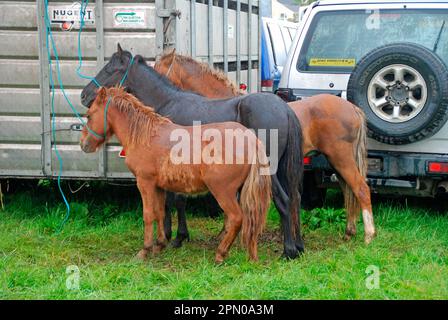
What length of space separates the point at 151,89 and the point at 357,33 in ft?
7.51

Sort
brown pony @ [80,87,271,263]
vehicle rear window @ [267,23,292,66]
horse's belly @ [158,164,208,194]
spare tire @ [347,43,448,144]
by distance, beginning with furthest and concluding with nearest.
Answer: vehicle rear window @ [267,23,292,66]
spare tire @ [347,43,448,144]
horse's belly @ [158,164,208,194]
brown pony @ [80,87,271,263]

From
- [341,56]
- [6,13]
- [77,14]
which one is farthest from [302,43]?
[6,13]

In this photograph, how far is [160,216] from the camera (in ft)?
19.7

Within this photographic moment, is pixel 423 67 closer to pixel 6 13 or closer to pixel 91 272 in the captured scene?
pixel 91 272

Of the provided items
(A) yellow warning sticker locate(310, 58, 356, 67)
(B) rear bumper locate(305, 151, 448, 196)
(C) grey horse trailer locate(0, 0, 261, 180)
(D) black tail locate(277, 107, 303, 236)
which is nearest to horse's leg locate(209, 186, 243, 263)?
(D) black tail locate(277, 107, 303, 236)

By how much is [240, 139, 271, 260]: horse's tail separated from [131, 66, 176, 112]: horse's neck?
1196 mm

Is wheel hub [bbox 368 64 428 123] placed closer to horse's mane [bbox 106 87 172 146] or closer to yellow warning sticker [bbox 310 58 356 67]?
yellow warning sticker [bbox 310 58 356 67]

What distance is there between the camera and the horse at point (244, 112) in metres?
5.94

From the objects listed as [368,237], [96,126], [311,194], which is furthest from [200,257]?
[311,194]

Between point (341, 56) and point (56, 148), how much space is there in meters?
2.99

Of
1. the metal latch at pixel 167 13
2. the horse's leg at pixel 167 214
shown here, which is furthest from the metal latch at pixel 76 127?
the metal latch at pixel 167 13

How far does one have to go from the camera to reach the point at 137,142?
5.86 metres

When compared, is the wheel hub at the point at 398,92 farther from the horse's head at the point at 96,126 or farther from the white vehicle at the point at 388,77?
the horse's head at the point at 96,126

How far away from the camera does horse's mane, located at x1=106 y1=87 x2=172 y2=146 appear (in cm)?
588
